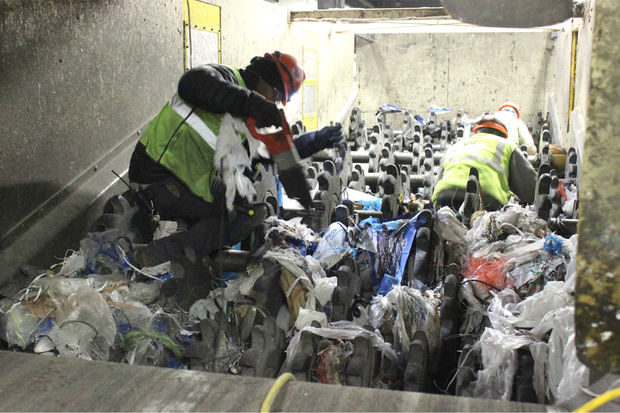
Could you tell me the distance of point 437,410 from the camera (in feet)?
4.93

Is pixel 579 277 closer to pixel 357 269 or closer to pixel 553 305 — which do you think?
pixel 553 305

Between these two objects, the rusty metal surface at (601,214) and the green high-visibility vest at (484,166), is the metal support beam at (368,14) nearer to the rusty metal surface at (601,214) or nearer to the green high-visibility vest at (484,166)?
the green high-visibility vest at (484,166)

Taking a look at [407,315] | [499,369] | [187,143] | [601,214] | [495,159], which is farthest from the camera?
[495,159]

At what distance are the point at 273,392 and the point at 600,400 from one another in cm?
69

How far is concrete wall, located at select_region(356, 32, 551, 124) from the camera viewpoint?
10.5 metres

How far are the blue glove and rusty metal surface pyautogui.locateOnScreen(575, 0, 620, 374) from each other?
2211 millimetres

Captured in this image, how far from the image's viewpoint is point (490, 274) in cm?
296

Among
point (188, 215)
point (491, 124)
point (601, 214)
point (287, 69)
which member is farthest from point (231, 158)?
point (491, 124)

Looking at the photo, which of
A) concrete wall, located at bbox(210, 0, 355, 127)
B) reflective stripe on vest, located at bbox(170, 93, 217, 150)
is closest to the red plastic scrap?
reflective stripe on vest, located at bbox(170, 93, 217, 150)

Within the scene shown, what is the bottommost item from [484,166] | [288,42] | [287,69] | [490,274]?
[490,274]

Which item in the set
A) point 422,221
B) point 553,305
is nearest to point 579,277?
point 553,305

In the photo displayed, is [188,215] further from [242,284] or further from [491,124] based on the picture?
[491,124]

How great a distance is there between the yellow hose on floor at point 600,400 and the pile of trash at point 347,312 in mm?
522

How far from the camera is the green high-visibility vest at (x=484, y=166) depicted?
4.54 metres
